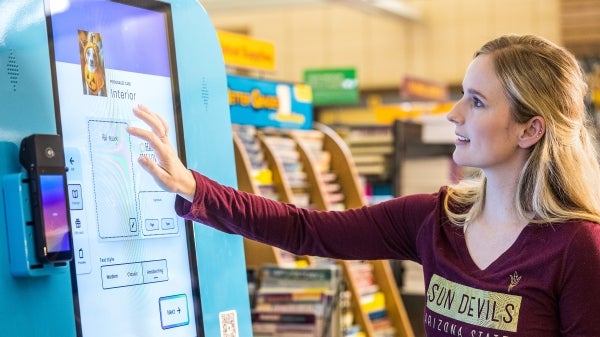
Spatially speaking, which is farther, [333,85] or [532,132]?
[333,85]

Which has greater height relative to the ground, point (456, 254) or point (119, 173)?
point (119, 173)

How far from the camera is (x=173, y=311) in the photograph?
1757mm

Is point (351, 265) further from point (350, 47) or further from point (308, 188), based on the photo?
point (350, 47)

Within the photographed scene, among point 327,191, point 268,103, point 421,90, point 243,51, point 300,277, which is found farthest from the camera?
point 421,90

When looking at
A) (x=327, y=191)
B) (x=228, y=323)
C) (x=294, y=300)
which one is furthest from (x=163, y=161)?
(x=327, y=191)

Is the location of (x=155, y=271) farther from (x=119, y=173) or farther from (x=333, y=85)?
(x=333, y=85)

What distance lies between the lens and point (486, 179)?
2.14 m

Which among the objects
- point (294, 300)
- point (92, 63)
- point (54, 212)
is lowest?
point (294, 300)

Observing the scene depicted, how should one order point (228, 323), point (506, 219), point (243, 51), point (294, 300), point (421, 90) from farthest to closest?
point (421, 90), point (243, 51), point (294, 300), point (506, 219), point (228, 323)

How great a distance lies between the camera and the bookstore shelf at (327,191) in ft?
14.7

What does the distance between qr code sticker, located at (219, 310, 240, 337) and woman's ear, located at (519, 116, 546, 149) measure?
79 centimetres

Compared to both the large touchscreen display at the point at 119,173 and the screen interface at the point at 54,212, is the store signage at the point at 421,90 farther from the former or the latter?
the screen interface at the point at 54,212

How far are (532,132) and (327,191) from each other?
3590mm

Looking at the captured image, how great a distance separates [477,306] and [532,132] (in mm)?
434
